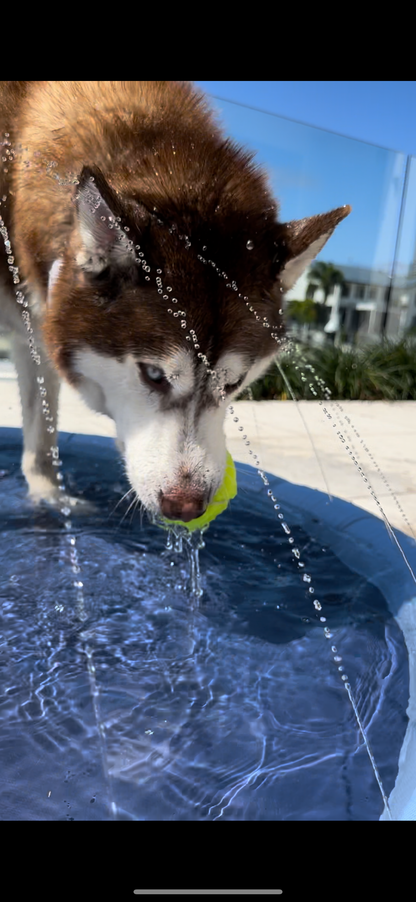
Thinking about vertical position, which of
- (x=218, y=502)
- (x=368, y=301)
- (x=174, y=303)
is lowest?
(x=218, y=502)

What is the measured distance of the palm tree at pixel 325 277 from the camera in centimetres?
858

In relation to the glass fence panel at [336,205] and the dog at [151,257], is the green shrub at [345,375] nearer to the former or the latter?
the glass fence panel at [336,205]

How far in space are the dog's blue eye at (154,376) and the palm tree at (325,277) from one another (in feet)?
22.6

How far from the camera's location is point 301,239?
218cm

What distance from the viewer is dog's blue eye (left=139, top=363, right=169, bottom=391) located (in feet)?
6.72

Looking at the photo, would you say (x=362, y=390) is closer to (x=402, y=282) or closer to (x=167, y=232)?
(x=402, y=282)

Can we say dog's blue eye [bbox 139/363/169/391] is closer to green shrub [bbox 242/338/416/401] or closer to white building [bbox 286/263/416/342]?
green shrub [bbox 242/338/416/401]

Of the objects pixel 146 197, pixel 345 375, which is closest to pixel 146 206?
pixel 146 197

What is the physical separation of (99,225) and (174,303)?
1.01 feet

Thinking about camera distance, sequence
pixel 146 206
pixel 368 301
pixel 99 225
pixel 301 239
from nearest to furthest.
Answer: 1. pixel 99 225
2. pixel 146 206
3. pixel 301 239
4. pixel 368 301

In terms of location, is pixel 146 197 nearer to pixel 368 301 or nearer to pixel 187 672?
pixel 187 672

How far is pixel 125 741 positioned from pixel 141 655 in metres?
0.42

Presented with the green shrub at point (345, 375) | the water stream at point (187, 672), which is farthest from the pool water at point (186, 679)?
the green shrub at point (345, 375)

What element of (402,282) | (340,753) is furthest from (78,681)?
(402,282)
